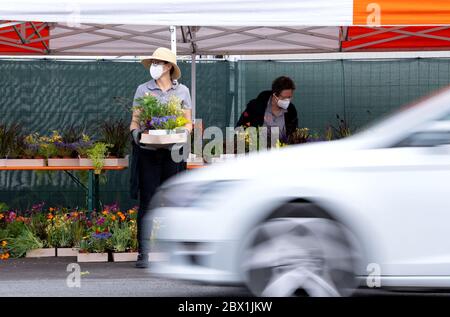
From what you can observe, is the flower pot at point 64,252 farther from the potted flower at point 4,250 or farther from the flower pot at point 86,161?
the flower pot at point 86,161

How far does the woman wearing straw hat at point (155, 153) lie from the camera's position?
30.8 ft

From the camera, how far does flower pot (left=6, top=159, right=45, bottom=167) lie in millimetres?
10883

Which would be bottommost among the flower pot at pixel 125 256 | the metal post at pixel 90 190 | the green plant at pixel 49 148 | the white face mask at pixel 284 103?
the flower pot at pixel 125 256

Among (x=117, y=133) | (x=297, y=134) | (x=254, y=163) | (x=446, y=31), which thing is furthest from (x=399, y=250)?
(x=446, y=31)

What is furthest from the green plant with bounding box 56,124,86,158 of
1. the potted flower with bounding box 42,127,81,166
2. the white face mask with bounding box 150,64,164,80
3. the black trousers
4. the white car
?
the white car

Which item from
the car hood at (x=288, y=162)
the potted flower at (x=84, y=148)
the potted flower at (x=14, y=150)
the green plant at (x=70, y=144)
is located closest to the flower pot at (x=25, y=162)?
the potted flower at (x=14, y=150)

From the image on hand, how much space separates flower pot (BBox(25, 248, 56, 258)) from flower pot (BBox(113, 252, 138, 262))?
88cm

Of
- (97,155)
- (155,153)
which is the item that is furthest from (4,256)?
(155,153)

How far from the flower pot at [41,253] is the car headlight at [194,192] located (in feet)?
14.5

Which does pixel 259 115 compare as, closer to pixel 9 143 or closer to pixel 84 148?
pixel 84 148

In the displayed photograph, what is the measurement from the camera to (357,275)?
6223 mm

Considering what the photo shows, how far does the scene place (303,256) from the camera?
620 cm

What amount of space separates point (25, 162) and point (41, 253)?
1.01 meters
